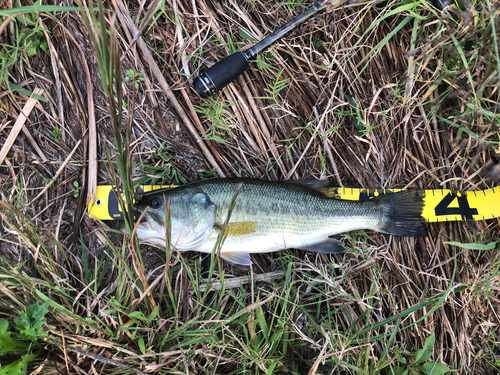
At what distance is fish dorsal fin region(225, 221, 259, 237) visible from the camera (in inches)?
122

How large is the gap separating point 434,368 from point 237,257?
2.08 meters

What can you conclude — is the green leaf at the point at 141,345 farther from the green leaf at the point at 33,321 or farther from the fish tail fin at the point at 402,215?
the fish tail fin at the point at 402,215

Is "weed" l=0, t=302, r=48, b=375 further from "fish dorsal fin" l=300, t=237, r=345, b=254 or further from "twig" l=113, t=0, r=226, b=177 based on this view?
"fish dorsal fin" l=300, t=237, r=345, b=254

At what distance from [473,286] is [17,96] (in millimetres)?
5205

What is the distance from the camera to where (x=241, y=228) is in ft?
10.2

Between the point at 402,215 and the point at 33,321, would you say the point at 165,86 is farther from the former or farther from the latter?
the point at 402,215

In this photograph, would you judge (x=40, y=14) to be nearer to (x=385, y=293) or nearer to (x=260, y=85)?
(x=260, y=85)

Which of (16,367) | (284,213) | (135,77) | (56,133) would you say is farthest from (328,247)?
(56,133)

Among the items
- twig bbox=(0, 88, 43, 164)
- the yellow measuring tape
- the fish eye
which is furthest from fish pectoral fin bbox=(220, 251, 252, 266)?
twig bbox=(0, 88, 43, 164)

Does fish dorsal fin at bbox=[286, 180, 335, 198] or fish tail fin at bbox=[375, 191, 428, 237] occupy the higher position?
fish dorsal fin at bbox=[286, 180, 335, 198]

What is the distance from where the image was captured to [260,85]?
11.7 ft

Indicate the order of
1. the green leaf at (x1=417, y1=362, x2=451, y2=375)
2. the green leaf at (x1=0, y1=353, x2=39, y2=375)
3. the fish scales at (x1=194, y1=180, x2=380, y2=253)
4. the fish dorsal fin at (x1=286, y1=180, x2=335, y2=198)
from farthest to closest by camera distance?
the fish dorsal fin at (x1=286, y1=180, x2=335, y2=198), the fish scales at (x1=194, y1=180, x2=380, y2=253), the green leaf at (x1=417, y1=362, x2=451, y2=375), the green leaf at (x1=0, y1=353, x2=39, y2=375)

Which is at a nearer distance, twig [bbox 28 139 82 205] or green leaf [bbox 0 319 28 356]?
green leaf [bbox 0 319 28 356]

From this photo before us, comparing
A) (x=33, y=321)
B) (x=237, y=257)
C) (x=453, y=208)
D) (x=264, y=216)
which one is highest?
(x=453, y=208)
